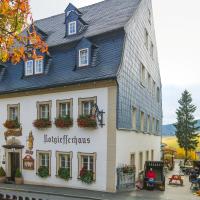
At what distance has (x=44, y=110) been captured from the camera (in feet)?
70.0

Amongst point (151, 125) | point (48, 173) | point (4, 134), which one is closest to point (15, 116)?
point (4, 134)

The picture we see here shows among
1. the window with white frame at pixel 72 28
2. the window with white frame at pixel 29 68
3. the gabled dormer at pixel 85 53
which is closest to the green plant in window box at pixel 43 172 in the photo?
the window with white frame at pixel 29 68

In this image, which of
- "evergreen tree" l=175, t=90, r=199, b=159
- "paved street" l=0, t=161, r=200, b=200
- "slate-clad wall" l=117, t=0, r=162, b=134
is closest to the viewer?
"paved street" l=0, t=161, r=200, b=200

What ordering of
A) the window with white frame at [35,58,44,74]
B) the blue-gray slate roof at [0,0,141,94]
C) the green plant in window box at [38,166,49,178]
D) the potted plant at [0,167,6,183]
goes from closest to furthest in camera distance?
1. the blue-gray slate roof at [0,0,141,94]
2. the green plant in window box at [38,166,49,178]
3. the window with white frame at [35,58,44,74]
4. the potted plant at [0,167,6,183]

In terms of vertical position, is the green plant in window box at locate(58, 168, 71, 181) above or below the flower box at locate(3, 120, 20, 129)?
below

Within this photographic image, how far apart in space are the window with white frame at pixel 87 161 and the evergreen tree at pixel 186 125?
38034 millimetres

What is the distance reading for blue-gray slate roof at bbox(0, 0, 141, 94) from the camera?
18906 millimetres

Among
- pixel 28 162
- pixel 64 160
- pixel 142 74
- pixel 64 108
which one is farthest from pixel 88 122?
pixel 142 74

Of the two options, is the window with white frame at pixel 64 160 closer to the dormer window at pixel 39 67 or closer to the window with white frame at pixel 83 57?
the window with white frame at pixel 83 57

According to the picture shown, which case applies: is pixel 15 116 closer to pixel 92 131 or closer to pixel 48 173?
pixel 48 173

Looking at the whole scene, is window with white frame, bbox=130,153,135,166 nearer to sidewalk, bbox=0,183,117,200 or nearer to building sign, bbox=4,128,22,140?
sidewalk, bbox=0,183,117,200

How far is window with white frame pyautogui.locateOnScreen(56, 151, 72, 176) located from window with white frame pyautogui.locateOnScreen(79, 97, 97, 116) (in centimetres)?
260

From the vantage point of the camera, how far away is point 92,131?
1861cm

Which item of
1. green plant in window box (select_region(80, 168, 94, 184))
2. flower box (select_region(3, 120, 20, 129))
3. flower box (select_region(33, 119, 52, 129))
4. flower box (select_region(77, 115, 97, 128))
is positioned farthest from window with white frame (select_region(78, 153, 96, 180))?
flower box (select_region(3, 120, 20, 129))
